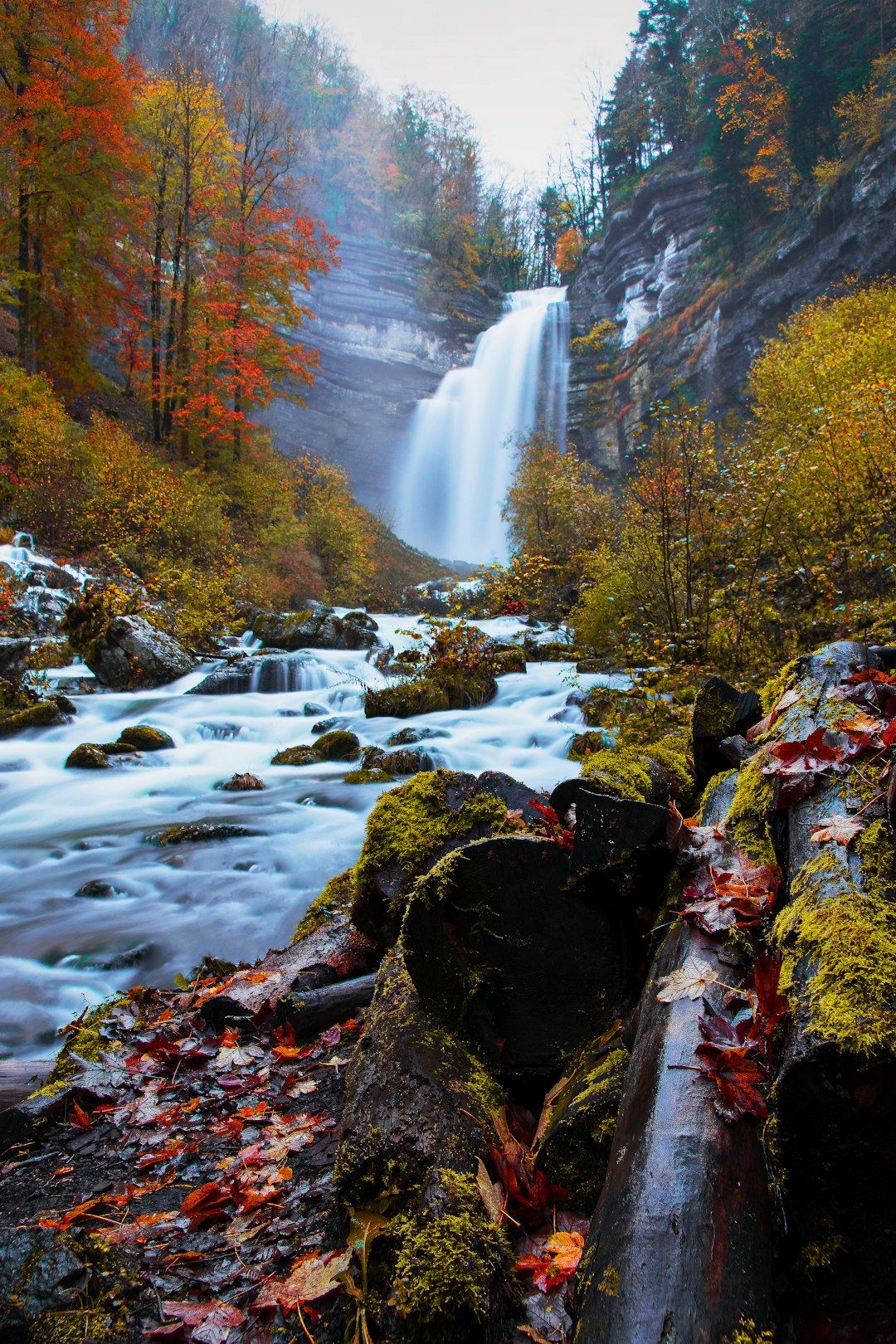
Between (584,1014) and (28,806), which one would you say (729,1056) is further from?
(28,806)

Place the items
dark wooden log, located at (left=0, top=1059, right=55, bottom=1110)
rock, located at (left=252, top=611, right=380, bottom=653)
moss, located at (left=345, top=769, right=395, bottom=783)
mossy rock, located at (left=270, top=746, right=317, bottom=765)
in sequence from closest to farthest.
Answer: dark wooden log, located at (left=0, top=1059, right=55, bottom=1110)
moss, located at (left=345, top=769, right=395, bottom=783)
mossy rock, located at (left=270, top=746, right=317, bottom=765)
rock, located at (left=252, top=611, right=380, bottom=653)

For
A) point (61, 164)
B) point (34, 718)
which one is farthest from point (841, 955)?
point (61, 164)

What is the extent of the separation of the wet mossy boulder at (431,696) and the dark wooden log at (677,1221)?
846cm

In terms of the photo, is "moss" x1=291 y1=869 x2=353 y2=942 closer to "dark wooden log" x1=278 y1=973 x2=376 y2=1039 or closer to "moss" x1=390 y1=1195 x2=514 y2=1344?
"dark wooden log" x1=278 y1=973 x2=376 y2=1039

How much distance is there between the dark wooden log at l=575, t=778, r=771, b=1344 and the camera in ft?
3.02

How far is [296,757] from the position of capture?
27.2 ft

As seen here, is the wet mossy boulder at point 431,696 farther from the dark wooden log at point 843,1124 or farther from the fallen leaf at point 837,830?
the dark wooden log at point 843,1124

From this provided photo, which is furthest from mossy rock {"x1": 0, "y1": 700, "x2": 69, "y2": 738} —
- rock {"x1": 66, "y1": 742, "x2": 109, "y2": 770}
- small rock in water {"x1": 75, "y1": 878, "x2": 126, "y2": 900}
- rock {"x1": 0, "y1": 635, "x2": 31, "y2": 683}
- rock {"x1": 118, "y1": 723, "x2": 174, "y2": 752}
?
small rock in water {"x1": 75, "y1": 878, "x2": 126, "y2": 900}

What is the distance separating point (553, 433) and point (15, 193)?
2444cm

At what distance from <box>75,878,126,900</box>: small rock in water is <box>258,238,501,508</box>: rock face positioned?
33058 millimetres

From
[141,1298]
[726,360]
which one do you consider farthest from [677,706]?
[726,360]

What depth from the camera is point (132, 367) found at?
19.5 metres

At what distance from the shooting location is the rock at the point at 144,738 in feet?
27.7

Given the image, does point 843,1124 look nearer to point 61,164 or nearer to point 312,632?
point 312,632
